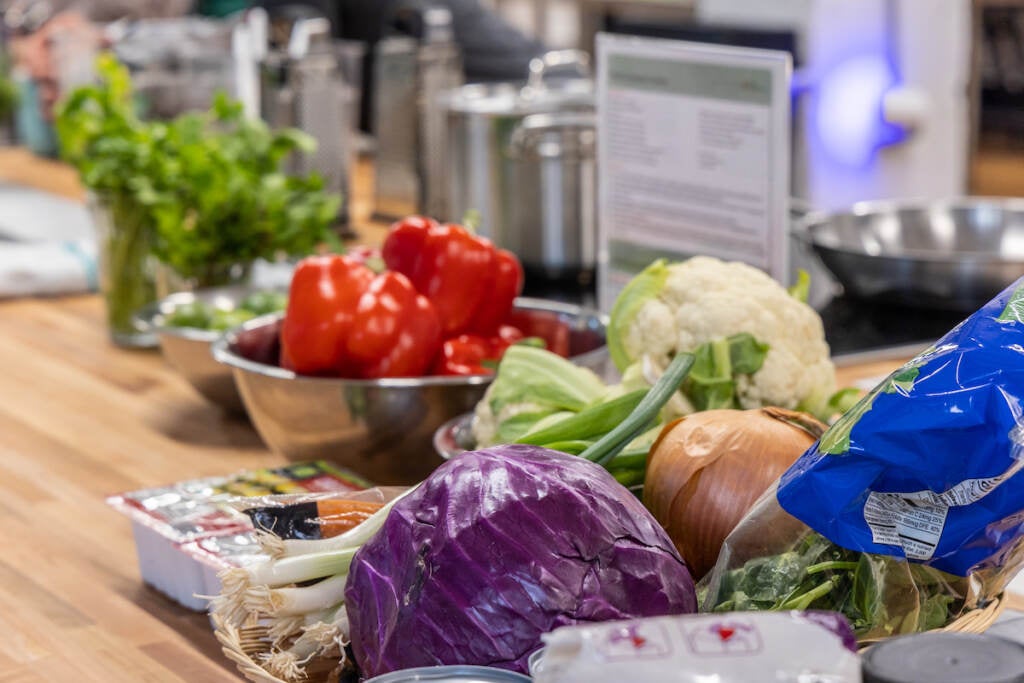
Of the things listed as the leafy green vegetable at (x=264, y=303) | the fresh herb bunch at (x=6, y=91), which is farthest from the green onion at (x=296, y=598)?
the fresh herb bunch at (x=6, y=91)

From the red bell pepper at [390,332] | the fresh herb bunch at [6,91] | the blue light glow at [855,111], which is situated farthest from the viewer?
the blue light glow at [855,111]

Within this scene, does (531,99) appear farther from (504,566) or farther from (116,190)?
(504,566)

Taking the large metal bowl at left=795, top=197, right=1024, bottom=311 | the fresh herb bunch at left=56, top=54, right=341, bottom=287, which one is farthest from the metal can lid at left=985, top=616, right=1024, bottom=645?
the fresh herb bunch at left=56, top=54, right=341, bottom=287

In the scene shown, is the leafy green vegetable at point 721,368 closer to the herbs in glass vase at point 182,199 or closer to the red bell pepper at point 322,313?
the red bell pepper at point 322,313

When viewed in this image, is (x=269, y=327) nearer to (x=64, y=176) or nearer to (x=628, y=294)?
(x=628, y=294)

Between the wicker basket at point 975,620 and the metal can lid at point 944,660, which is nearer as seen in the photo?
the metal can lid at point 944,660

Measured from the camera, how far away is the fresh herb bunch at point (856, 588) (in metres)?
0.72

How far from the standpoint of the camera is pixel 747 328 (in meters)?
1.07

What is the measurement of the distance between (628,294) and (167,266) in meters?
0.83

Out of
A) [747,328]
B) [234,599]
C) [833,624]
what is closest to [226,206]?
[747,328]

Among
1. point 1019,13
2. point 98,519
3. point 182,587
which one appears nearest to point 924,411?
point 182,587

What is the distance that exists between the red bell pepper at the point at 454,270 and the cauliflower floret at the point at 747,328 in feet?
0.81

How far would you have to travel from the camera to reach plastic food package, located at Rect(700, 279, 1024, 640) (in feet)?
2.20

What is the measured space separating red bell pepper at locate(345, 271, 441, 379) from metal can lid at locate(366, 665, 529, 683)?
59 centimetres
